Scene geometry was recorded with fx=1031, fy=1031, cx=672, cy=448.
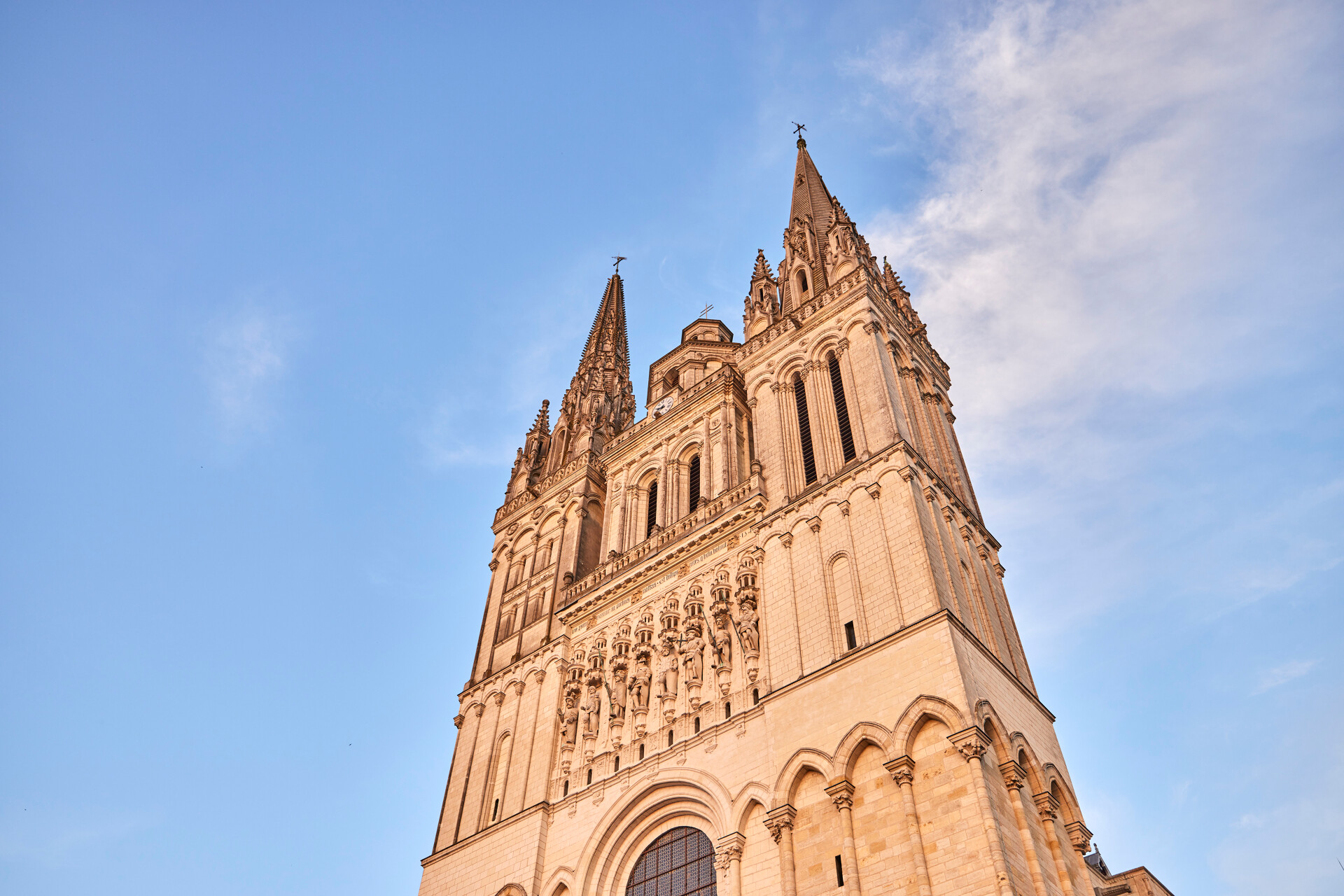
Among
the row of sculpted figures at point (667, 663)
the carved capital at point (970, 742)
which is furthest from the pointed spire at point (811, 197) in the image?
the carved capital at point (970, 742)

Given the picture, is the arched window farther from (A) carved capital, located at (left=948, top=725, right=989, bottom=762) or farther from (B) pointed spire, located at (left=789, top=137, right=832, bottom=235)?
(B) pointed spire, located at (left=789, top=137, right=832, bottom=235)

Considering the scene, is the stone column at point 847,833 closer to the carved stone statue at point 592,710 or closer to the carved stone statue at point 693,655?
the carved stone statue at point 693,655

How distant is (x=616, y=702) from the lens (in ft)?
84.2

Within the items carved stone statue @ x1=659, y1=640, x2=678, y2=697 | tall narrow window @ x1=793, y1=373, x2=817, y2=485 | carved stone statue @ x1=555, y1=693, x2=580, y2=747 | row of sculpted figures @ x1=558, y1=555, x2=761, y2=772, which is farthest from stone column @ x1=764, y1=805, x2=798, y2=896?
tall narrow window @ x1=793, y1=373, x2=817, y2=485

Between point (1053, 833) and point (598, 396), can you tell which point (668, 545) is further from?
point (598, 396)

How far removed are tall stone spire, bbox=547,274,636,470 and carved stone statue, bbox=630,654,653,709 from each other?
12.5 meters

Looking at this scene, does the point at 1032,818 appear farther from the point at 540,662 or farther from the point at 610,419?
the point at 610,419

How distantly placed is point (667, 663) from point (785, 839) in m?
6.60

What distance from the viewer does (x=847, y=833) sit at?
1858cm

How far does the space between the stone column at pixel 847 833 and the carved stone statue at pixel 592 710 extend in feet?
27.0

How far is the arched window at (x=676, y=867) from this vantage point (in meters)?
21.5

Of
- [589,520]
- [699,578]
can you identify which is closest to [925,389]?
[699,578]

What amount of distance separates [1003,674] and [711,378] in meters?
15.3

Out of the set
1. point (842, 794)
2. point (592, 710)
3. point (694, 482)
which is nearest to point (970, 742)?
point (842, 794)
